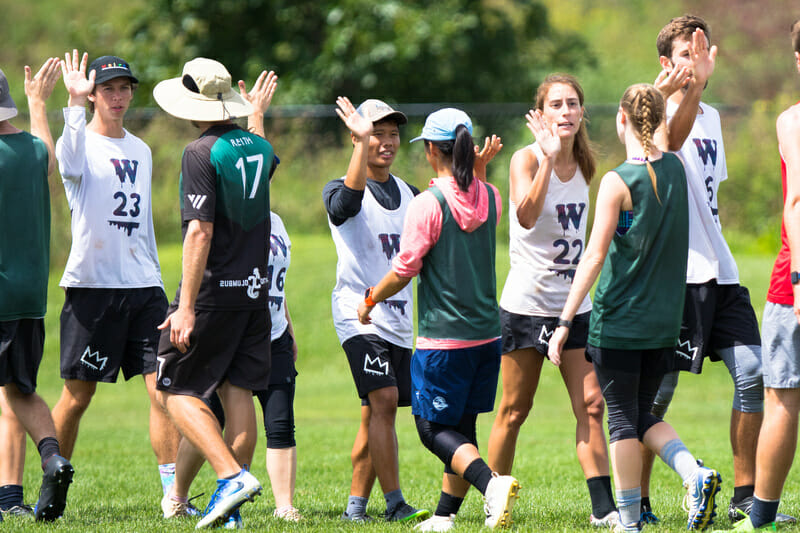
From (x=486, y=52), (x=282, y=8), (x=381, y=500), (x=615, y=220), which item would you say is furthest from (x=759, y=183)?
(x=615, y=220)

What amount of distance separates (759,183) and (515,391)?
14.8 meters

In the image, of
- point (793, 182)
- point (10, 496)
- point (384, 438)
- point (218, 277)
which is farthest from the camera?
point (10, 496)

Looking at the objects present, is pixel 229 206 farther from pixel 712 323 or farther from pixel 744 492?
pixel 744 492

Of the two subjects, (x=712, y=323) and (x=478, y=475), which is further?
(x=712, y=323)

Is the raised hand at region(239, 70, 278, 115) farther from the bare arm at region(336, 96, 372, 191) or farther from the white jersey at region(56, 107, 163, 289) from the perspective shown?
the white jersey at region(56, 107, 163, 289)

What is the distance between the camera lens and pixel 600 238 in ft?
16.2

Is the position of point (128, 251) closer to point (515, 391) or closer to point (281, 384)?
point (281, 384)

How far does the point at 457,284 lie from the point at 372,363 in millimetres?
1055

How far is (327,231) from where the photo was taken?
1958cm

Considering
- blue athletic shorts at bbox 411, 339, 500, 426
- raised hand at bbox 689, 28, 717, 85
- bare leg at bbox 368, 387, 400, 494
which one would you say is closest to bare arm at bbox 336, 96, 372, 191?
blue athletic shorts at bbox 411, 339, 500, 426

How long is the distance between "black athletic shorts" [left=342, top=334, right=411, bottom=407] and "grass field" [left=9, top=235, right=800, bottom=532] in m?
0.82

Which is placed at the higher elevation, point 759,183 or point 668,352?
point 759,183

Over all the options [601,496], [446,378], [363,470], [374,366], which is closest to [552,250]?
[446,378]

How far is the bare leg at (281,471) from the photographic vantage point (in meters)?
6.12
